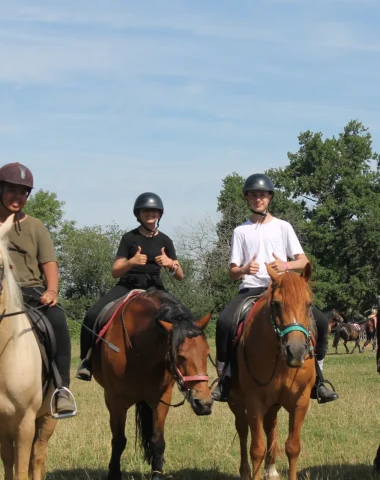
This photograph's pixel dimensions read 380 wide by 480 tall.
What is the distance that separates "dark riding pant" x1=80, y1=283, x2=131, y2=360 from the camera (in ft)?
30.6

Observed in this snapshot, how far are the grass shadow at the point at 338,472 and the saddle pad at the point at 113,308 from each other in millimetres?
2673

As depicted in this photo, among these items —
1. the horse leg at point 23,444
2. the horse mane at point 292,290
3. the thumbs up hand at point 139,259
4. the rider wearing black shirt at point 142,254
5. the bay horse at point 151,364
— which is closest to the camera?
the horse leg at point 23,444

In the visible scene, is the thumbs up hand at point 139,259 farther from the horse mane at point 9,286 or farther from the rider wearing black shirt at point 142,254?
the horse mane at point 9,286

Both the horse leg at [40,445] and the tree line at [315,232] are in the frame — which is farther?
→ the tree line at [315,232]

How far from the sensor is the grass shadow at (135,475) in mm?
8891

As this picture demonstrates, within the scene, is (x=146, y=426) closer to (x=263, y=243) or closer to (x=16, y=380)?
(x=263, y=243)

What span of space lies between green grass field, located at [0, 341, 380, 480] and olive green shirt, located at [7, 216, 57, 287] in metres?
2.49

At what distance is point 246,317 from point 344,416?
5.34 metres

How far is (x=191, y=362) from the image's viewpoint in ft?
24.5

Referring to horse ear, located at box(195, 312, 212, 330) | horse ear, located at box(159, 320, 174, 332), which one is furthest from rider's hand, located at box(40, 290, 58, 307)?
horse ear, located at box(195, 312, 212, 330)

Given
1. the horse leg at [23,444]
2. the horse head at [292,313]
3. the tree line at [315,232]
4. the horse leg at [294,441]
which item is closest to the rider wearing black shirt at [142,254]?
the horse head at [292,313]

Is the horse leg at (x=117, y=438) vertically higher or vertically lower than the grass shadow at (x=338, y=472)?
higher

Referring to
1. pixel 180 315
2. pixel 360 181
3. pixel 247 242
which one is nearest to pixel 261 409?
pixel 180 315

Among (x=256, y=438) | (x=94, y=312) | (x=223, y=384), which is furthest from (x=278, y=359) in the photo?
(x=94, y=312)
